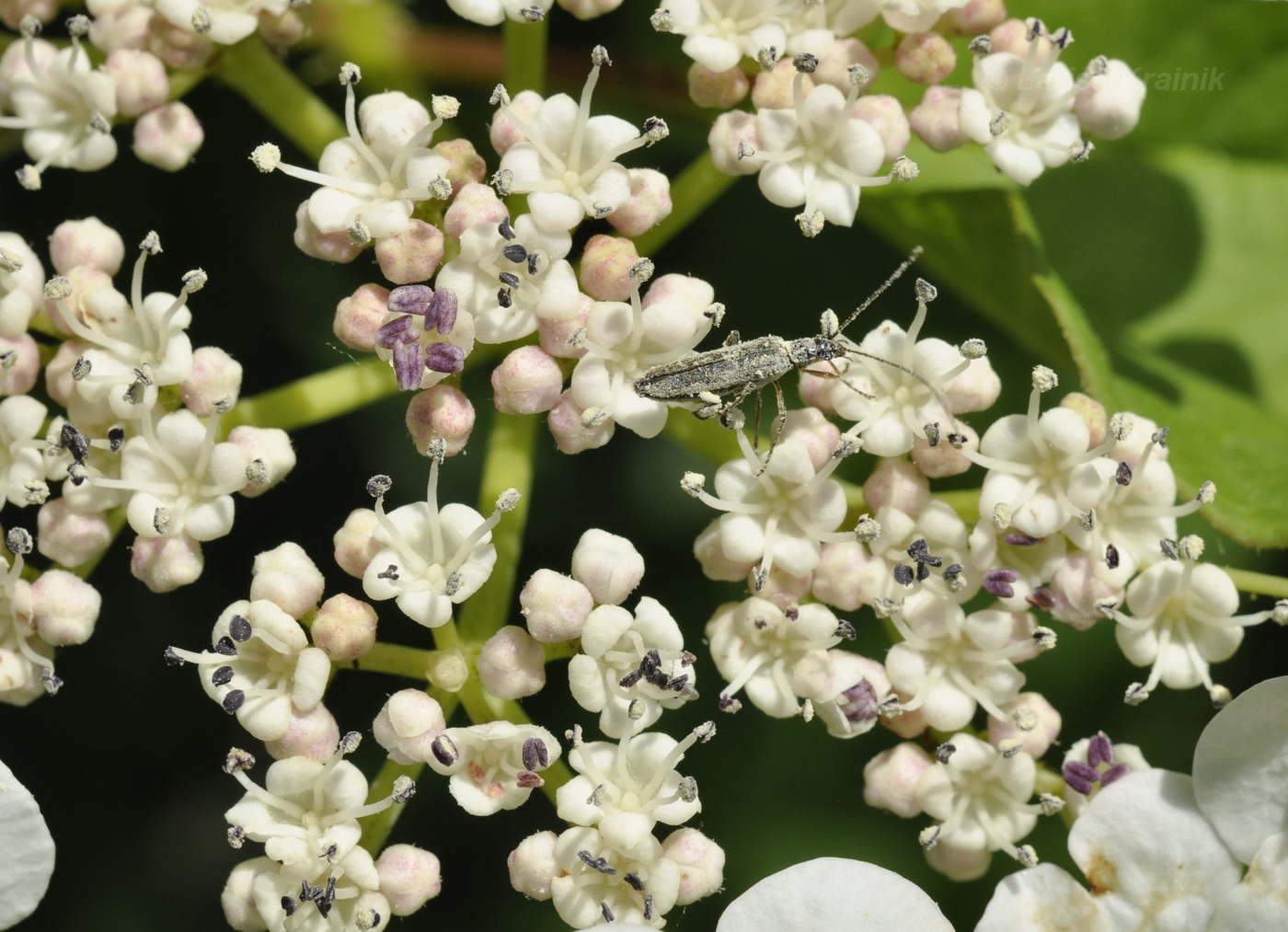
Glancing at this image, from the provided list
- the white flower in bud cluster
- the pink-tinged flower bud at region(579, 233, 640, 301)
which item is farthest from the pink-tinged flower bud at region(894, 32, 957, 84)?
the white flower in bud cluster

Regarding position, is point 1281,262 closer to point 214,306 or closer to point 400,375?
point 400,375

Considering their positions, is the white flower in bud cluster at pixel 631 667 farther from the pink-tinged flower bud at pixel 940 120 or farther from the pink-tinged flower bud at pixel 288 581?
the pink-tinged flower bud at pixel 940 120

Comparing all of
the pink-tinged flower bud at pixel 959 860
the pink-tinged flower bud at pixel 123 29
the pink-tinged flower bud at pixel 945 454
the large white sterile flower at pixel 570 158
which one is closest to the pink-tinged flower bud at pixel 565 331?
the large white sterile flower at pixel 570 158

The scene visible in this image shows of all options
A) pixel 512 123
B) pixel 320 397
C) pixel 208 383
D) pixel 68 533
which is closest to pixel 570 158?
pixel 512 123

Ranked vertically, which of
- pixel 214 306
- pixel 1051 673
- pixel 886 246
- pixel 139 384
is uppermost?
pixel 139 384

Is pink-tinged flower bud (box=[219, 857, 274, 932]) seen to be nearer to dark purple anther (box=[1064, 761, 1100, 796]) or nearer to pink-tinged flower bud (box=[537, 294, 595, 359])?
pink-tinged flower bud (box=[537, 294, 595, 359])

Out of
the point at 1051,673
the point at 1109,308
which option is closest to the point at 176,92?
the point at 1109,308
